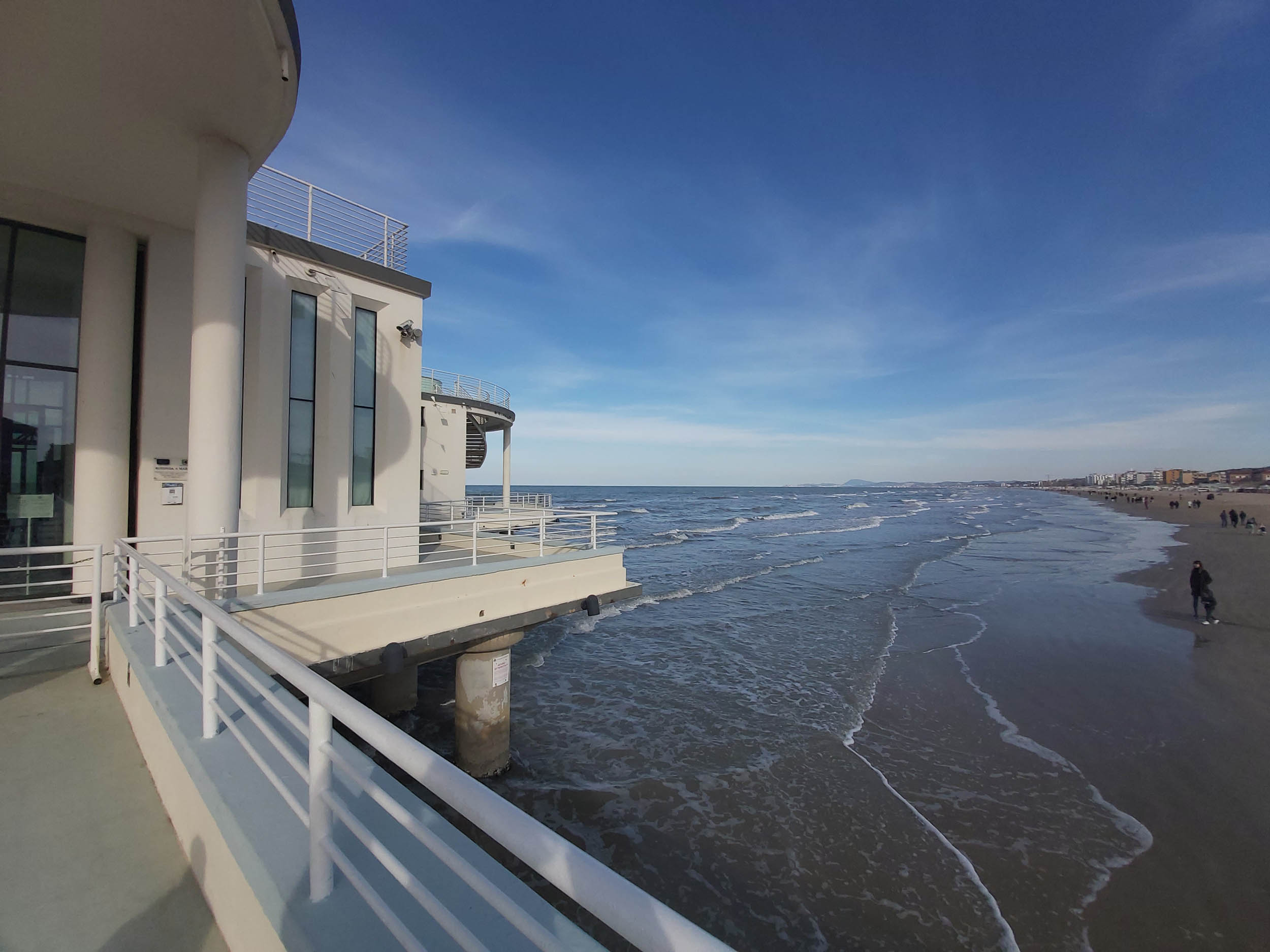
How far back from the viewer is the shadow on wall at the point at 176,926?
2176 millimetres

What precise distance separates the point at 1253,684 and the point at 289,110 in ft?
56.7

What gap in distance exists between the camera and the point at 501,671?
8.16 m

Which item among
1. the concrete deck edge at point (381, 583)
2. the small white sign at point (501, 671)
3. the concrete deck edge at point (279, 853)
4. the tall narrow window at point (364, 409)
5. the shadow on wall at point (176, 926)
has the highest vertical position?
the tall narrow window at point (364, 409)

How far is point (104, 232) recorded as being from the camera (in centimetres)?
748

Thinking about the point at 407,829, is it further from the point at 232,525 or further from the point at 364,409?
the point at 364,409

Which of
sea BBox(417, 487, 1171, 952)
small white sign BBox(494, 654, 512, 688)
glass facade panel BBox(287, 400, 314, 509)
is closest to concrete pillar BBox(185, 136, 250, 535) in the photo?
glass facade panel BBox(287, 400, 314, 509)

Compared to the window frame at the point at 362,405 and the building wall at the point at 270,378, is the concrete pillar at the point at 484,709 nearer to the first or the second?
the building wall at the point at 270,378

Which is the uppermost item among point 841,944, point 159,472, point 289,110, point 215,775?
point 289,110

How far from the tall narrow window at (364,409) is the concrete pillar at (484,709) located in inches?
151

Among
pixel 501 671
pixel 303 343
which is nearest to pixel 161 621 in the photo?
pixel 501 671

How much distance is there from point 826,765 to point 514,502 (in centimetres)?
2443

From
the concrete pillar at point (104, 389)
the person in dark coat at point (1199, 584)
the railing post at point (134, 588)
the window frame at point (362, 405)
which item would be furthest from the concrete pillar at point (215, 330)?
the person in dark coat at point (1199, 584)

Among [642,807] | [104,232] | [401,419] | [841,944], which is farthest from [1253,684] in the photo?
[104,232]

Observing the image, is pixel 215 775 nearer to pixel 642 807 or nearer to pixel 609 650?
pixel 642 807
